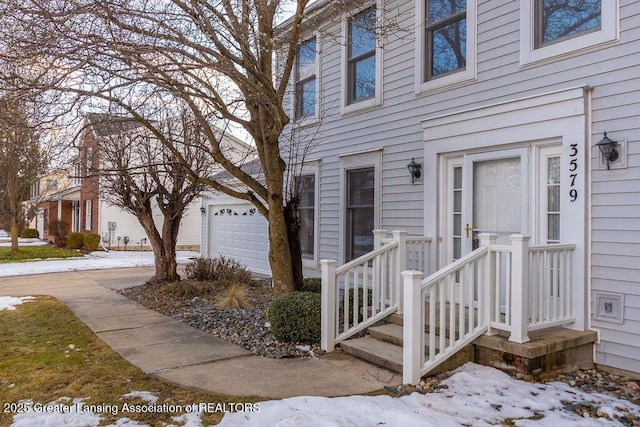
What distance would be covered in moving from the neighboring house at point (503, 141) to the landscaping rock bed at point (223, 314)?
1212 millimetres

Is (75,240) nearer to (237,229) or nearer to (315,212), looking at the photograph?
(237,229)

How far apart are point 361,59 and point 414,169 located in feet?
8.34

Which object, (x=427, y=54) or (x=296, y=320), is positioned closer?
(x=296, y=320)

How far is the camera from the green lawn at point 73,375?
Answer: 3811 millimetres

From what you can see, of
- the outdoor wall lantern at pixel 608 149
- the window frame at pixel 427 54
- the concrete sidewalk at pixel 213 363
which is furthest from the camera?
the window frame at pixel 427 54

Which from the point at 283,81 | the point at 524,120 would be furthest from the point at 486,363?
the point at 283,81

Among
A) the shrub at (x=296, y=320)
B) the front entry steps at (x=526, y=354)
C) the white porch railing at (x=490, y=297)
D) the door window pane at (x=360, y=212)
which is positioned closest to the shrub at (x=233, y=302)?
the door window pane at (x=360, y=212)

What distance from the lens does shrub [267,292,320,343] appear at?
557cm

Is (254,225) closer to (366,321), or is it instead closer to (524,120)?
(366,321)

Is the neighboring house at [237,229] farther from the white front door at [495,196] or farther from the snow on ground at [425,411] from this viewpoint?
the snow on ground at [425,411]

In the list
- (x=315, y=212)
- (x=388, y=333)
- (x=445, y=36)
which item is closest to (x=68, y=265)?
(x=315, y=212)

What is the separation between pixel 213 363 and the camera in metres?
4.93

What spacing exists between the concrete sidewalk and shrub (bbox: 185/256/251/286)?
7.72ft

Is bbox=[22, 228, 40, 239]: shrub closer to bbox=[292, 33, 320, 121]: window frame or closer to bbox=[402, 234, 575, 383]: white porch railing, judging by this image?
bbox=[292, 33, 320, 121]: window frame
